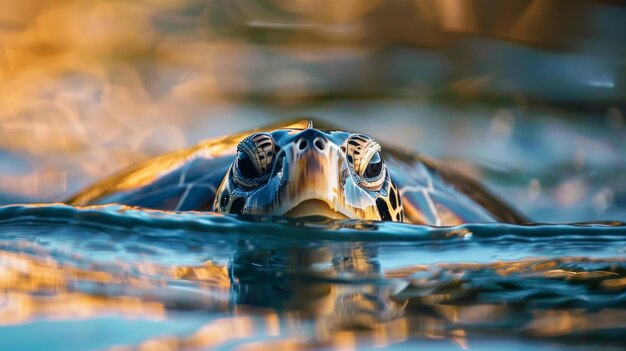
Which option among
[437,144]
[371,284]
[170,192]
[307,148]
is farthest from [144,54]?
[371,284]

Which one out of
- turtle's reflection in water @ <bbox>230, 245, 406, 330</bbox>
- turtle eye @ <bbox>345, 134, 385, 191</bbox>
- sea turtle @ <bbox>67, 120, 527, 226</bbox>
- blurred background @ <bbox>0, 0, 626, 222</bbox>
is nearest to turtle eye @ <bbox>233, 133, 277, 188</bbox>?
sea turtle @ <bbox>67, 120, 527, 226</bbox>

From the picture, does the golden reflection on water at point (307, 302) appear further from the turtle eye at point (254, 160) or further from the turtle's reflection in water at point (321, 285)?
the turtle eye at point (254, 160)

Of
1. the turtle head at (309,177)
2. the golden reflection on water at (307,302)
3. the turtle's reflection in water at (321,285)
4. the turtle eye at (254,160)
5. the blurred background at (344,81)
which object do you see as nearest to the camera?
the golden reflection on water at (307,302)

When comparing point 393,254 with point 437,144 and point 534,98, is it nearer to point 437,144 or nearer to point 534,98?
point 437,144

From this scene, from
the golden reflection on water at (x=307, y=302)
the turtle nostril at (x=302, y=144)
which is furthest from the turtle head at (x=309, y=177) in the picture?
the golden reflection on water at (x=307, y=302)

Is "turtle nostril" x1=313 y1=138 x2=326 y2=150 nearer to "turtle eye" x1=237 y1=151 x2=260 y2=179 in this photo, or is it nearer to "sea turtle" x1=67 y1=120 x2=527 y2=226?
"sea turtle" x1=67 y1=120 x2=527 y2=226
